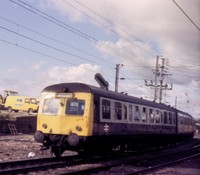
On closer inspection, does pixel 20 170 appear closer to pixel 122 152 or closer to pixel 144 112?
pixel 122 152

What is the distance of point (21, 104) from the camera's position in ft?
179

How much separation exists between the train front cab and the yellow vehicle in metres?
38.6

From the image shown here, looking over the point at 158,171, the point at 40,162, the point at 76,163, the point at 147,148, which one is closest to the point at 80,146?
the point at 76,163

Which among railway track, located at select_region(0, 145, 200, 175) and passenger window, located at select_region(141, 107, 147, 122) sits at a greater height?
passenger window, located at select_region(141, 107, 147, 122)

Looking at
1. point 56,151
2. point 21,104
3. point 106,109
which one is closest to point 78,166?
point 56,151

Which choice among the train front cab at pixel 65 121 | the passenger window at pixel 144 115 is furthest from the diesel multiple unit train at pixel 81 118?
the passenger window at pixel 144 115

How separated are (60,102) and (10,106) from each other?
40.3 metres

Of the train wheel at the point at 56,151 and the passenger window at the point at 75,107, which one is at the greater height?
the passenger window at the point at 75,107

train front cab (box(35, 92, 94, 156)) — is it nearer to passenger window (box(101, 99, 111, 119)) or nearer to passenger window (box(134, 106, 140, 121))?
passenger window (box(101, 99, 111, 119))

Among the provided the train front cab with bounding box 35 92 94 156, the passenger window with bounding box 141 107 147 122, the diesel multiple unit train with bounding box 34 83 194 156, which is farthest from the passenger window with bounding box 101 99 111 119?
the passenger window with bounding box 141 107 147 122

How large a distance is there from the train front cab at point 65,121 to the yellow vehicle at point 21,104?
38641 mm

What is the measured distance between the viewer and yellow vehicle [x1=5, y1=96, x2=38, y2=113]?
54.2 metres

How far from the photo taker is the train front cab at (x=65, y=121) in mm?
14945

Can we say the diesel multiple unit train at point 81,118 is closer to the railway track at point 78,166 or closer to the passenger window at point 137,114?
the railway track at point 78,166
